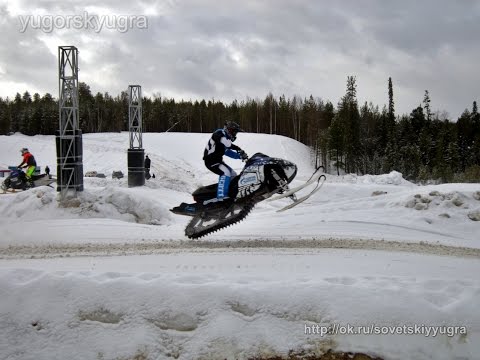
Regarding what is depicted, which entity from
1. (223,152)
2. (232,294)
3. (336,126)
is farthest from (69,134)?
(336,126)

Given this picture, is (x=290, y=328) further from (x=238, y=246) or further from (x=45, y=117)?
(x=45, y=117)

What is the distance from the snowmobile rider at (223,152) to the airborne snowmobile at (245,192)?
140mm

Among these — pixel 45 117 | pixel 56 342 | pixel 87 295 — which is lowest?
pixel 56 342

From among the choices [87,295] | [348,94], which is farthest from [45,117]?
[87,295]

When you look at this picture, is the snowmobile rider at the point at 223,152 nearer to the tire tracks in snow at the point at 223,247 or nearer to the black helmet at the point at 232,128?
the black helmet at the point at 232,128

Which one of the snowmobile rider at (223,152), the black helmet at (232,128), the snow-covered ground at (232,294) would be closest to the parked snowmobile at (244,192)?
the snowmobile rider at (223,152)

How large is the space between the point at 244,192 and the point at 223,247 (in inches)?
48.2

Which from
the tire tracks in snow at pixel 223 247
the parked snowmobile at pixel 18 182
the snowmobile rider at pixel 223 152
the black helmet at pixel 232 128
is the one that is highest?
the black helmet at pixel 232 128

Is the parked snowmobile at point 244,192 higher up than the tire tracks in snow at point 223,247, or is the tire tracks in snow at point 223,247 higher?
the parked snowmobile at point 244,192

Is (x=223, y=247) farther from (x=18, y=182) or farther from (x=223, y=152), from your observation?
(x=18, y=182)

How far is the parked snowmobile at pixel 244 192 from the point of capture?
26.7 ft

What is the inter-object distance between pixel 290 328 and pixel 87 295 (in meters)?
2.11

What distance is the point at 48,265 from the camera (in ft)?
19.8

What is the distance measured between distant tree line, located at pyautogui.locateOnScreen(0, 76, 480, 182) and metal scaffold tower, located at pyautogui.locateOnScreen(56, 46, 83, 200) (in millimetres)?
30173
